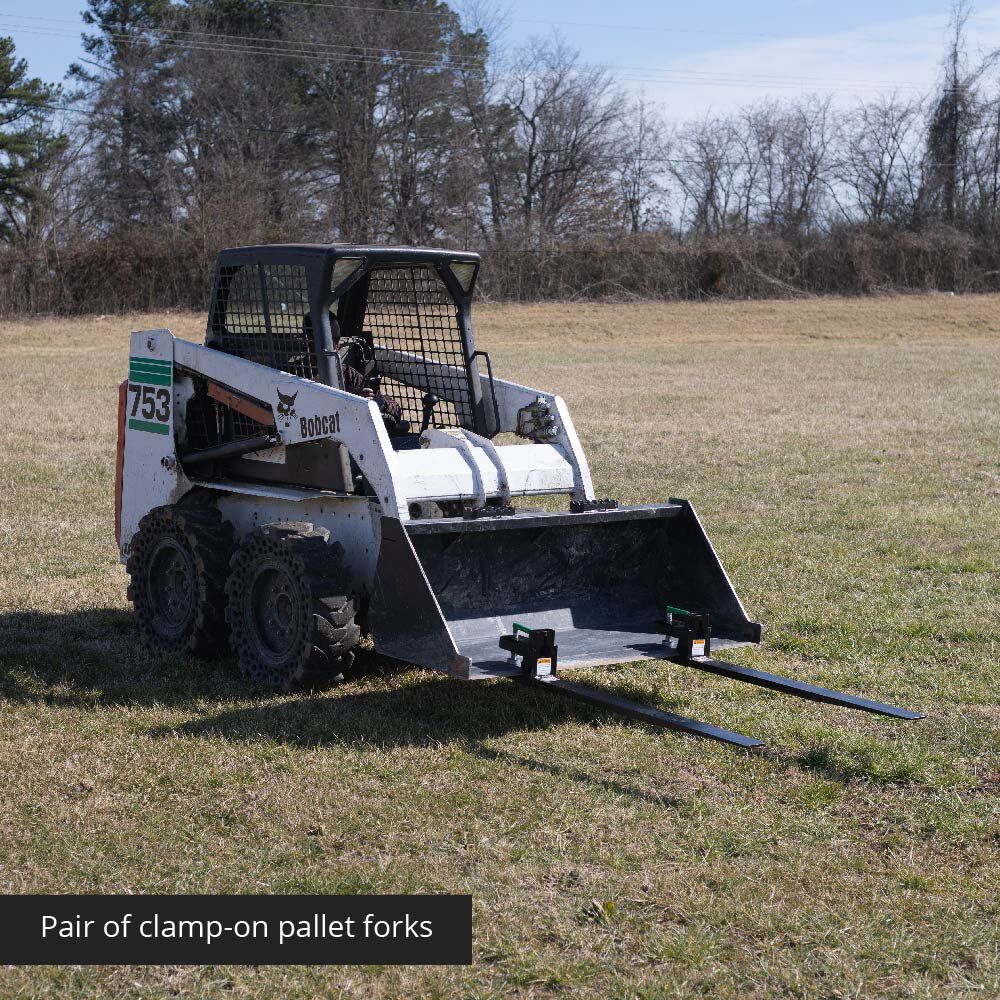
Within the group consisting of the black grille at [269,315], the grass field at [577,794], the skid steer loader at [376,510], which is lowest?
the grass field at [577,794]

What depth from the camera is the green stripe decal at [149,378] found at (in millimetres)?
7518

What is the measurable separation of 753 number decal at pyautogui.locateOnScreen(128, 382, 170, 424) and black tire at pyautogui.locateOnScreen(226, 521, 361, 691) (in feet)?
4.01

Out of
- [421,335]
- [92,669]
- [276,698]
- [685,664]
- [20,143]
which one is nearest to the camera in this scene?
[685,664]

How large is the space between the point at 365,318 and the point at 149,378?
1309 millimetres

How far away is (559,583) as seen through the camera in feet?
22.4

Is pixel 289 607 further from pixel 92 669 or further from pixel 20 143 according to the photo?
pixel 20 143

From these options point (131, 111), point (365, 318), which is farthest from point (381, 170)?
point (365, 318)

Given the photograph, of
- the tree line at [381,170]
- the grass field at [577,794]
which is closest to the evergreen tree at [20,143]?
the tree line at [381,170]

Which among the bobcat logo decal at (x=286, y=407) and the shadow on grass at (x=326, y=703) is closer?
the shadow on grass at (x=326, y=703)

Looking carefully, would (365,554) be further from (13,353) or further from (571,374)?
(13,353)

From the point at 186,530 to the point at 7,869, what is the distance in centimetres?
281

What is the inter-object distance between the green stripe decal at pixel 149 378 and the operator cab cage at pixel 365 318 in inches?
13.7
